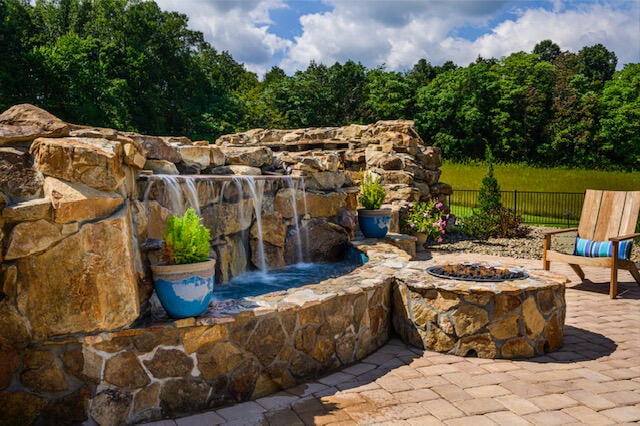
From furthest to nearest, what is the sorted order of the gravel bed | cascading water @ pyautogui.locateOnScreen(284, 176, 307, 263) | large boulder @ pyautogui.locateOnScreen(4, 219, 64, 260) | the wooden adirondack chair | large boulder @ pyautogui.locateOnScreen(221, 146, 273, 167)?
1. the gravel bed
2. large boulder @ pyautogui.locateOnScreen(221, 146, 273, 167)
3. cascading water @ pyautogui.locateOnScreen(284, 176, 307, 263)
4. the wooden adirondack chair
5. large boulder @ pyautogui.locateOnScreen(4, 219, 64, 260)

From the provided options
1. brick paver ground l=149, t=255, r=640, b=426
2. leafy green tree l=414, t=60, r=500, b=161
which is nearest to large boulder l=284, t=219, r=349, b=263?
brick paver ground l=149, t=255, r=640, b=426

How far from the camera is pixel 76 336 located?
2645 millimetres

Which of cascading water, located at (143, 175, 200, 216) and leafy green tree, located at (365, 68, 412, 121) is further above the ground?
leafy green tree, located at (365, 68, 412, 121)

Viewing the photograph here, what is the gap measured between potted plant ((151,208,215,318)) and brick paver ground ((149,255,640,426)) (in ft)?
2.18

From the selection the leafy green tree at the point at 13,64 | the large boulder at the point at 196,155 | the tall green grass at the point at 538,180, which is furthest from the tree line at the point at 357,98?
the large boulder at the point at 196,155

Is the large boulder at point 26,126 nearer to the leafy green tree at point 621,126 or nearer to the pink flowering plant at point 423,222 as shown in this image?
the pink flowering plant at point 423,222

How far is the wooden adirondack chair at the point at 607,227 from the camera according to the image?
224 inches

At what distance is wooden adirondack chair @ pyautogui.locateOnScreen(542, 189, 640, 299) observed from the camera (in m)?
5.70

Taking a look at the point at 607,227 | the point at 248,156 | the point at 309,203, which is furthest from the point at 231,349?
the point at 607,227

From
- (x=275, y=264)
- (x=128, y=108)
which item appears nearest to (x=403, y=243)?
(x=275, y=264)

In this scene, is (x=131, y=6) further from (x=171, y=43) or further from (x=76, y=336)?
(x=76, y=336)

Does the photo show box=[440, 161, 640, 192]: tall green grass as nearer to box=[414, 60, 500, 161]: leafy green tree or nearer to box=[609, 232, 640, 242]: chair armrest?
box=[414, 60, 500, 161]: leafy green tree

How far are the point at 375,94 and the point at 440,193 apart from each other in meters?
17.6

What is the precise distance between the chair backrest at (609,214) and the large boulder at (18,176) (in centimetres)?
647
